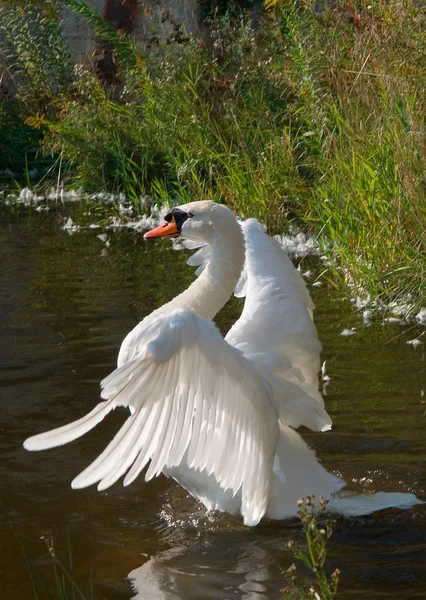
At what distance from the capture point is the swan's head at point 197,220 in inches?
174

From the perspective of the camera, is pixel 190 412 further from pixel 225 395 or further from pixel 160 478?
pixel 160 478

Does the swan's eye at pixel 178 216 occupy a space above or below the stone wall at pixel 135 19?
above

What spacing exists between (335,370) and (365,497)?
5.08ft

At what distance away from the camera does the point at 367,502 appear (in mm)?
3799

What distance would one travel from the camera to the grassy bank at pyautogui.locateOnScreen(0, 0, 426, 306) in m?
6.24

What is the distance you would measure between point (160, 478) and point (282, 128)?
178 inches

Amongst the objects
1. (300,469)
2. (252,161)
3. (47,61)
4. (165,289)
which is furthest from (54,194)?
(300,469)

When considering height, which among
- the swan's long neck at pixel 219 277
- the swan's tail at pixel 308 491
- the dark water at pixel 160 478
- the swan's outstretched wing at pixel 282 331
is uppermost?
the swan's long neck at pixel 219 277

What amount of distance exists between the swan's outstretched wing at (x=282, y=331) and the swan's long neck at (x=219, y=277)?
0.15m

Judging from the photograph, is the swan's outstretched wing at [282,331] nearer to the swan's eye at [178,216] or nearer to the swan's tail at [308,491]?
the swan's tail at [308,491]

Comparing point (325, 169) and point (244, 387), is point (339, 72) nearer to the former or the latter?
point (325, 169)

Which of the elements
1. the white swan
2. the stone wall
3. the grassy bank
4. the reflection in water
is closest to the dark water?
the reflection in water

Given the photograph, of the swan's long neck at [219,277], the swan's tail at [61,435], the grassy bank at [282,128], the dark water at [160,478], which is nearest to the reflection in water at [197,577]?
the dark water at [160,478]

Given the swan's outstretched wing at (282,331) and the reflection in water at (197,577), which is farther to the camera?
the swan's outstretched wing at (282,331)
